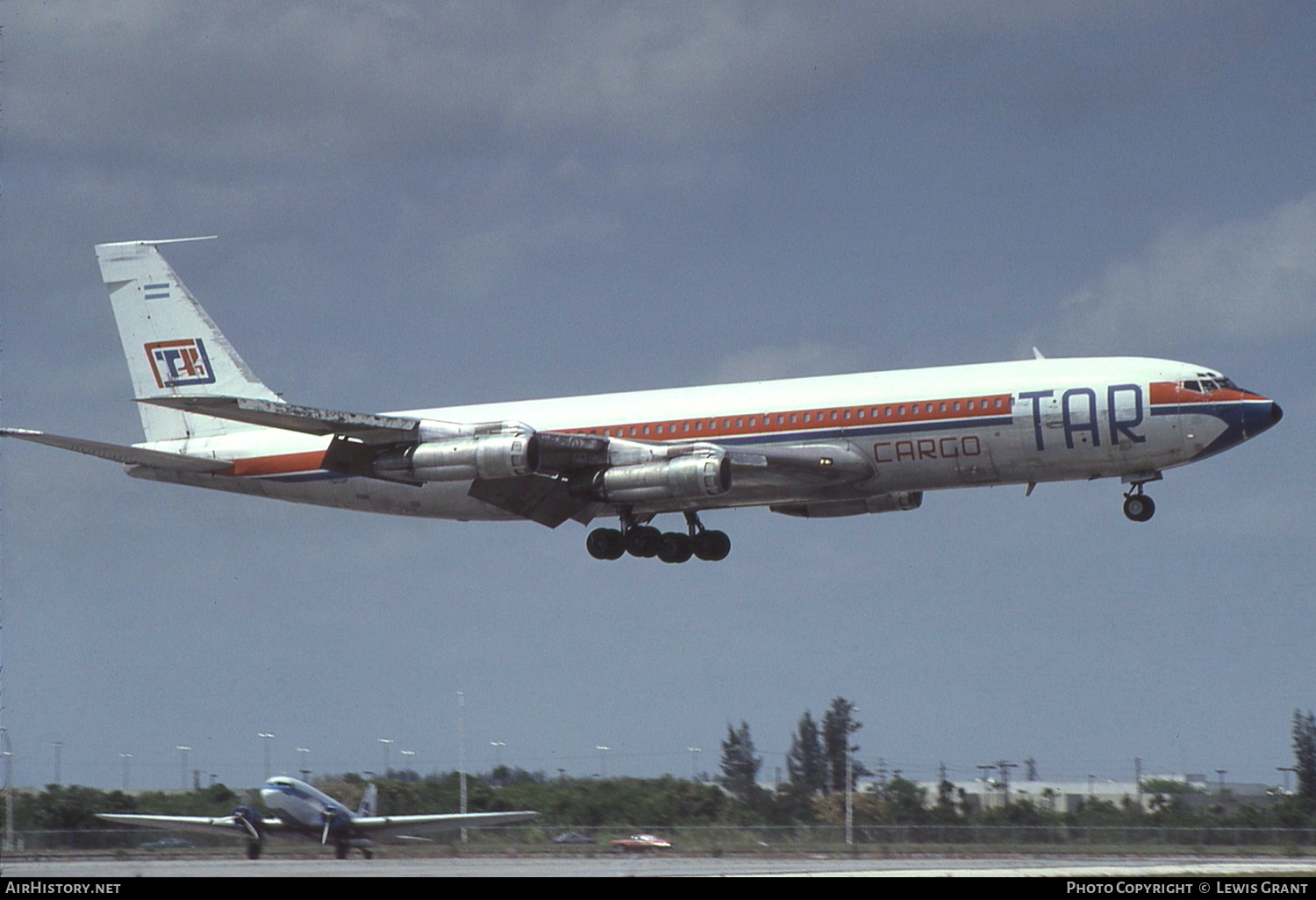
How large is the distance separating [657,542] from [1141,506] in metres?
16.4

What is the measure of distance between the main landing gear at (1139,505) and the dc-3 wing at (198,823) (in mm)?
30464

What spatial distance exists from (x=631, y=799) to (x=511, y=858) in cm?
1873

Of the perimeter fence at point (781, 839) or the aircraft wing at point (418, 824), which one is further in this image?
the perimeter fence at point (781, 839)

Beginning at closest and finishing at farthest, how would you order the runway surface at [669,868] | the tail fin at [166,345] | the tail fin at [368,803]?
the runway surface at [669,868], the tail fin at [368,803], the tail fin at [166,345]

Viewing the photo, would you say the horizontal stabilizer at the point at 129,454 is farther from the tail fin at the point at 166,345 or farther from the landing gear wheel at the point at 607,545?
the landing gear wheel at the point at 607,545

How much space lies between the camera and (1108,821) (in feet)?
240

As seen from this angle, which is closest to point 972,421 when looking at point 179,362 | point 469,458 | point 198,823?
point 469,458

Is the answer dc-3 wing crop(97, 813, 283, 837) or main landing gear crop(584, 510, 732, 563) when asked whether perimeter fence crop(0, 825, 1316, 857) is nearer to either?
dc-3 wing crop(97, 813, 283, 837)

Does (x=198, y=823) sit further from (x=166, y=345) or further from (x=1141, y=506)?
(x=1141, y=506)

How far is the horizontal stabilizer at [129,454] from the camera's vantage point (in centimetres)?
5516

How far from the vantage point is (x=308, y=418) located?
54.7m

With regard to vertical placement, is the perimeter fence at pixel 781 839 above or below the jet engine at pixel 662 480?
below

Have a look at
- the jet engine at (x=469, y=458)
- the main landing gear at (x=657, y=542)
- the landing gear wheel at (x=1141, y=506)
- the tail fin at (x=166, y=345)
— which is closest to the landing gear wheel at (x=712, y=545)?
the main landing gear at (x=657, y=542)

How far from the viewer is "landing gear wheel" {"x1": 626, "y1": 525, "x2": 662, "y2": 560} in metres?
60.2
